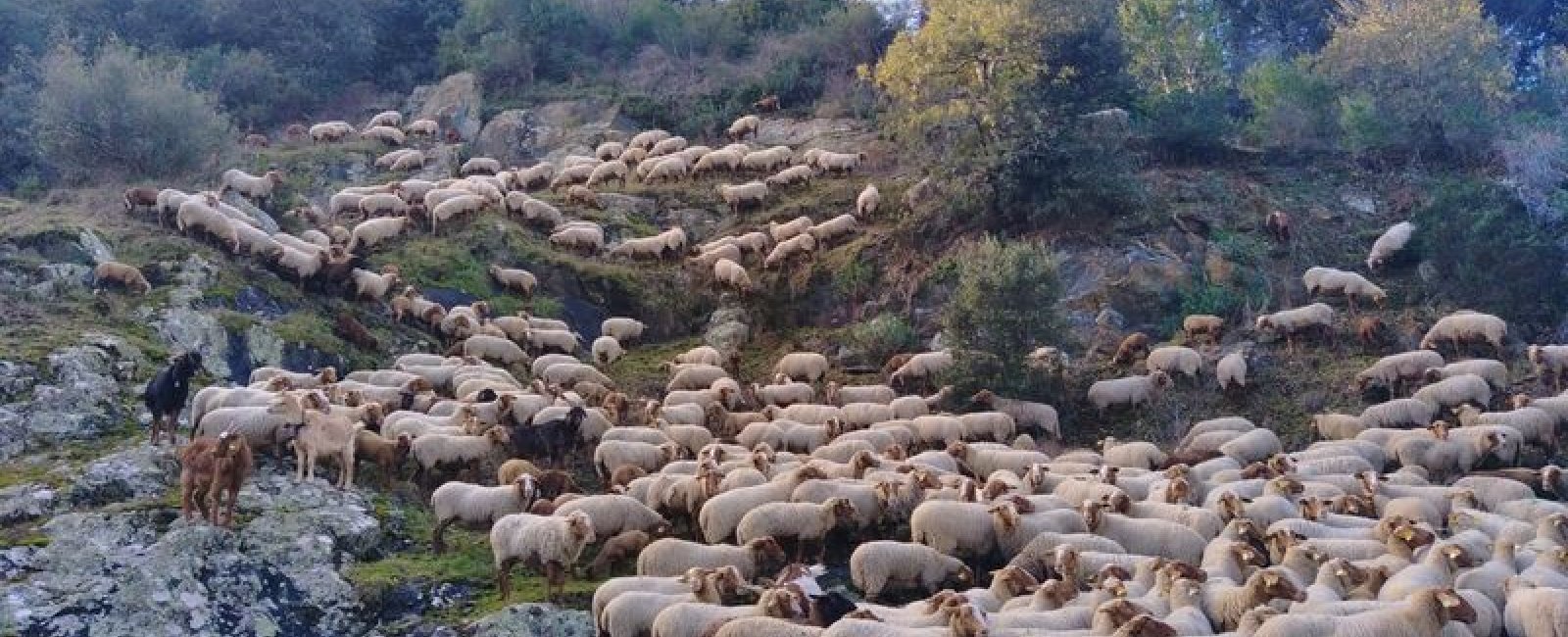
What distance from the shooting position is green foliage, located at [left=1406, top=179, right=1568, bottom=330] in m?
31.4

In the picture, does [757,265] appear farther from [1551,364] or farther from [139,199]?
[1551,364]

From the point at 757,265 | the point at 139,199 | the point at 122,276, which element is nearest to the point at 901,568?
the point at 122,276

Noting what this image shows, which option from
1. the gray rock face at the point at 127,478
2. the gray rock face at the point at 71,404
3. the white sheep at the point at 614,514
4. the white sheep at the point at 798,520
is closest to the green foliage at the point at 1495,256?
the white sheep at the point at 798,520

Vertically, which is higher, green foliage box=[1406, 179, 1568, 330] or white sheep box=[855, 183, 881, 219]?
white sheep box=[855, 183, 881, 219]

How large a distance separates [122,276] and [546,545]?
1301 centimetres

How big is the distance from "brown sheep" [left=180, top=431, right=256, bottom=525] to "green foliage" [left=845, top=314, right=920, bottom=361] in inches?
661

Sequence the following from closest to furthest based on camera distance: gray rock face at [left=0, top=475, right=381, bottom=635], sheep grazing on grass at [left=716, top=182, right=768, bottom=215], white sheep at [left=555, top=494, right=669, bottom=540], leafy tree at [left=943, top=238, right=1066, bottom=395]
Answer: gray rock face at [left=0, top=475, right=381, bottom=635] → white sheep at [left=555, top=494, right=669, bottom=540] → leafy tree at [left=943, top=238, right=1066, bottom=395] → sheep grazing on grass at [left=716, top=182, right=768, bottom=215]

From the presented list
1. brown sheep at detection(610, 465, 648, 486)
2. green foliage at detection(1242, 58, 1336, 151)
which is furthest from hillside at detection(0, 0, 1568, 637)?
brown sheep at detection(610, 465, 648, 486)

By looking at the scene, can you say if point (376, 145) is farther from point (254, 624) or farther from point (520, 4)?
point (254, 624)

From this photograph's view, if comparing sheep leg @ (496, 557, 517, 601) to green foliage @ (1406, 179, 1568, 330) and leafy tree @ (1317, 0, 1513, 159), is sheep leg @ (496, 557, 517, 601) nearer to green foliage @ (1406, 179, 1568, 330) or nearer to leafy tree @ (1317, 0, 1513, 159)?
green foliage @ (1406, 179, 1568, 330)

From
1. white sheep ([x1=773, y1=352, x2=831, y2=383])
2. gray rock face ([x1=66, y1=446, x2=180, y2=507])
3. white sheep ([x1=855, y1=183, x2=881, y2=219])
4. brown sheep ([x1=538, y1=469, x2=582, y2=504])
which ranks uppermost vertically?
white sheep ([x1=855, y1=183, x2=881, y2=219])

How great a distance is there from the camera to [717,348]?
33.9 meters

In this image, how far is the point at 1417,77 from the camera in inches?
1742

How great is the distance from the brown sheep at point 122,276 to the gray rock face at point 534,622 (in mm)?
13489
